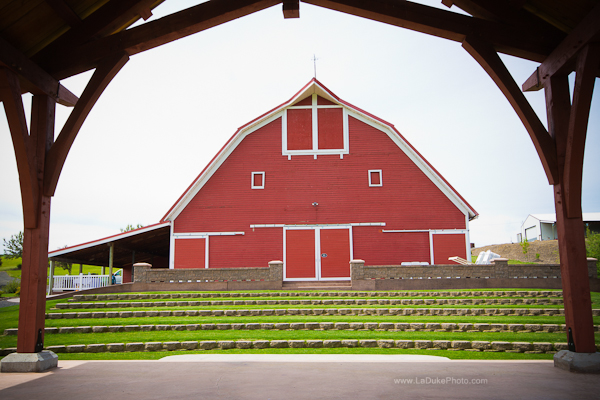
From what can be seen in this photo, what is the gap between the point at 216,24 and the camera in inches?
253

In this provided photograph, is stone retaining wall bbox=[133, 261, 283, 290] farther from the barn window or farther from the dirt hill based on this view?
the dirt hill

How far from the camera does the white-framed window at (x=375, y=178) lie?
64.1 feet

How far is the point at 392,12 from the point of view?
6293mm

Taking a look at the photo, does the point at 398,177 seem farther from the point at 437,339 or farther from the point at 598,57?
the point at 598,57

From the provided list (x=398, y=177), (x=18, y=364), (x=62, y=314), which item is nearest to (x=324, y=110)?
(x=398, y=177)

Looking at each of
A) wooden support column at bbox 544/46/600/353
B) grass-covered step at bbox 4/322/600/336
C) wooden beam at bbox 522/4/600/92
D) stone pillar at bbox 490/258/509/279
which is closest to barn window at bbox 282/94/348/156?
stone pillar at bbox 490/258/509/279

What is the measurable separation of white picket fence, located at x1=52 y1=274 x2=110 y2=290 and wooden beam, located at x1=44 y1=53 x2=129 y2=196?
15805 mm

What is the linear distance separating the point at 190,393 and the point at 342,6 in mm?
5358

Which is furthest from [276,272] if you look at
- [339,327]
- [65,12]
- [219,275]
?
[65,12]

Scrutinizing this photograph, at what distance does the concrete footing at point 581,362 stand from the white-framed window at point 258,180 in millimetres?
14951

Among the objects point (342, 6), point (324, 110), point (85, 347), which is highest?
point (324, 110)

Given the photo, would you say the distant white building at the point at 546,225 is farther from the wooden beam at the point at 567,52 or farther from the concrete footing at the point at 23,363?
the concrete footing at the point at 23,363

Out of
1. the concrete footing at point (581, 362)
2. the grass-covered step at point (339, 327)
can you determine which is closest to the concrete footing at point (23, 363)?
the grass-covered step at point (339, 327)

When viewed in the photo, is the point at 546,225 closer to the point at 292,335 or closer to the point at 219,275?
the point at 219,275
